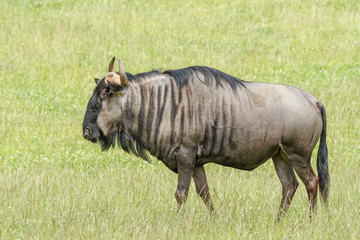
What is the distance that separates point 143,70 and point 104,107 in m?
7.19

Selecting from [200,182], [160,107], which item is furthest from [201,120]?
[200,182]

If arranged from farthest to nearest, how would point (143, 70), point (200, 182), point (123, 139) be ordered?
point (143, 70)
point (200, 182)
point (123, 139)

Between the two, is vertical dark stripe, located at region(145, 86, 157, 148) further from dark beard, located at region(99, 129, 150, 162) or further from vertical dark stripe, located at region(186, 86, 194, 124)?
vertical dark stripe, located at region(186, 86, 194, 124)

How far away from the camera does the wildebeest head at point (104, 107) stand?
269 inches

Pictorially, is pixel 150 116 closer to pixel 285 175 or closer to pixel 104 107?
pixel 104 107

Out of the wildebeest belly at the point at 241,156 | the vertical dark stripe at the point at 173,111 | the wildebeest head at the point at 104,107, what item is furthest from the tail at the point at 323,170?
the wildebeest head at the point at 104,107

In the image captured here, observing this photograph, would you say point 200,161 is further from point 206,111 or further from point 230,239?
point 230,239

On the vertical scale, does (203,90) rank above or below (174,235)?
above

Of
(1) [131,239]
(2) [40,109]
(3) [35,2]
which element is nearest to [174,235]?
(1) [131,239]

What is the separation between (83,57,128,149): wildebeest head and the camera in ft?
22.5

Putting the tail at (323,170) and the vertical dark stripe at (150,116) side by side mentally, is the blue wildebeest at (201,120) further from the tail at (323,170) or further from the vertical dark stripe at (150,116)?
the tail at (323,170)

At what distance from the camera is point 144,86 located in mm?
6961

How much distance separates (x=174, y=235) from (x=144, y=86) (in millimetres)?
1851

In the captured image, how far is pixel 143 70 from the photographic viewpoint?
14.0 meters
